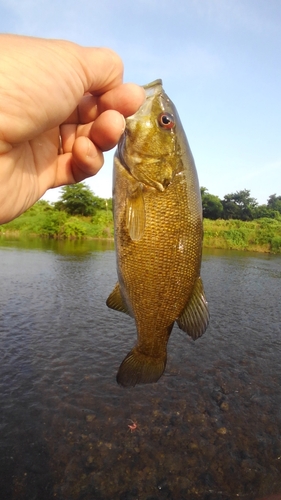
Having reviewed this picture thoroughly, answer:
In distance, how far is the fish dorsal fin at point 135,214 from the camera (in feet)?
8.19

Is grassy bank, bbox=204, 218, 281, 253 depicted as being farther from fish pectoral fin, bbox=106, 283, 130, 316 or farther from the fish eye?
the fish eye

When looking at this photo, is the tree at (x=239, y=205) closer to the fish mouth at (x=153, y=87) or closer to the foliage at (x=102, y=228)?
the foliage at (x=102, y=228)

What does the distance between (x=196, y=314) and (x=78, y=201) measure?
55679mm

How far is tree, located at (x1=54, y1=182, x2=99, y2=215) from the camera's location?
56156mm

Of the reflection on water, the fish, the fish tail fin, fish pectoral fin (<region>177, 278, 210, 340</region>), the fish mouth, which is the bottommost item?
the reflection on water

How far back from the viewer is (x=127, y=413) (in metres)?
7.03

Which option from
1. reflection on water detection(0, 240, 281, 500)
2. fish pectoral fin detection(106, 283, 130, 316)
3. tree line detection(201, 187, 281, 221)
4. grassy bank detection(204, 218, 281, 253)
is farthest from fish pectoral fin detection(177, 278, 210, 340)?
tree line detection(201, 187, 281, 221)

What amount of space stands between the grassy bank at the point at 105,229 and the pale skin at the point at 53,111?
42625 millimetres

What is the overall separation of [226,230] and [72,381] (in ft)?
132

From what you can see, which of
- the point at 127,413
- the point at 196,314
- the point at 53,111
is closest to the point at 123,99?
the point at 53,111

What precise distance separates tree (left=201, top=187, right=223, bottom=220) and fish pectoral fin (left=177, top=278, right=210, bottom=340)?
69969mm

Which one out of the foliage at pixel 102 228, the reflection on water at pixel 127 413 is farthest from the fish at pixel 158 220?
the foliage at pixel 102 228

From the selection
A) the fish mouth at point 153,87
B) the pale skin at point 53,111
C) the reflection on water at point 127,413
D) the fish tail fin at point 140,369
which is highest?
the fish mouth at point 153,87

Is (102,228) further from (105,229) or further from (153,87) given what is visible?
(153,87)
